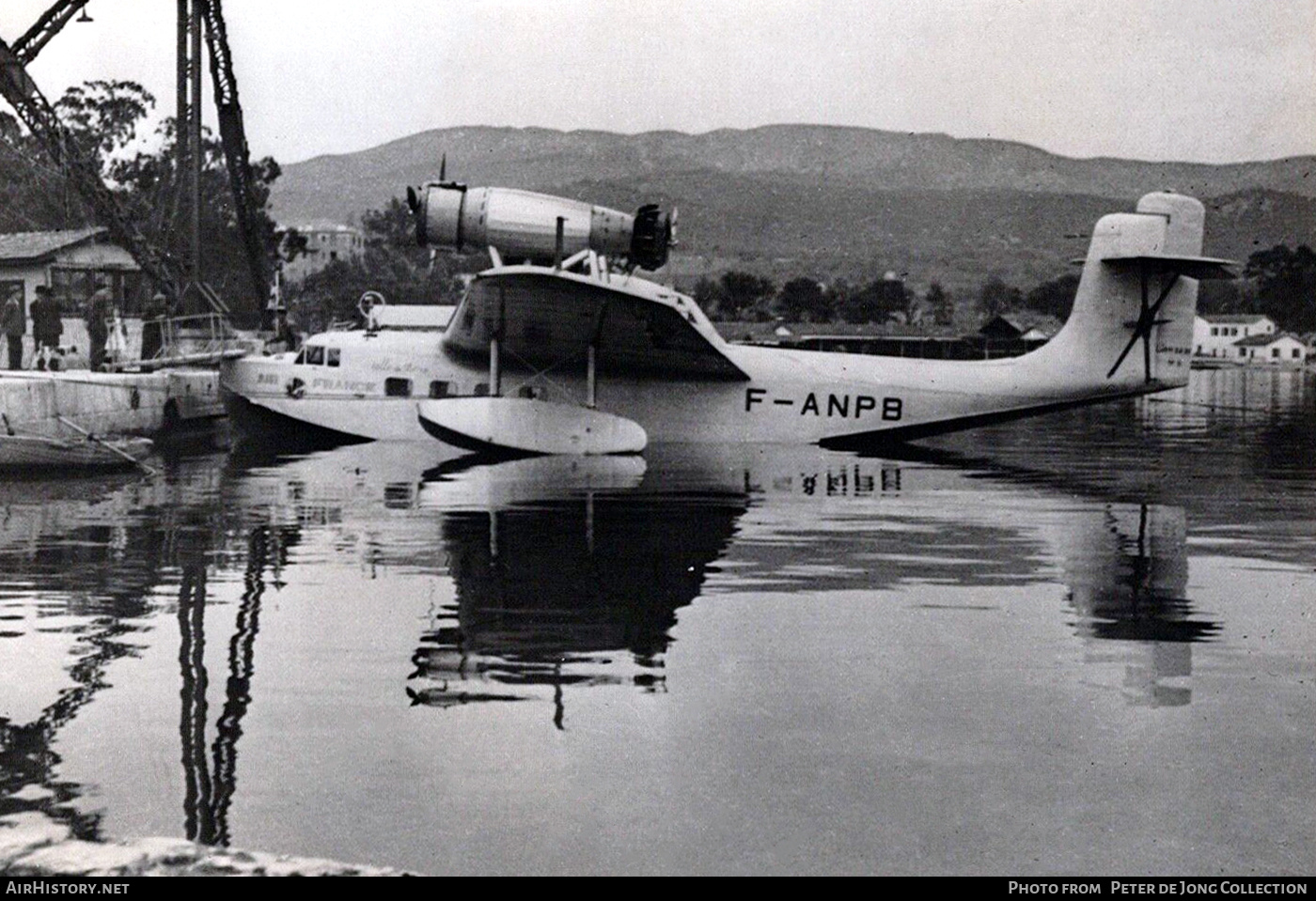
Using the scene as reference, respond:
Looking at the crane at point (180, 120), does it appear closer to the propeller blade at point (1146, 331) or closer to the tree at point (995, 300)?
the propeller blade at point (1146, 331)

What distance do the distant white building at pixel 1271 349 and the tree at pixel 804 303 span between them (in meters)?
40.6

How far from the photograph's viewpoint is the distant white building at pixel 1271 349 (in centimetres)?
13512

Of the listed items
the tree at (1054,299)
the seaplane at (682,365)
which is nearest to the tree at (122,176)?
the seaplane at (682,365)

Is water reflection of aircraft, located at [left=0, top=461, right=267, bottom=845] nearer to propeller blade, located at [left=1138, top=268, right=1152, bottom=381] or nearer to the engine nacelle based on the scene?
the engine nacelle

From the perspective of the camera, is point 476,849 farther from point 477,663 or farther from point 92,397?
point 92,397

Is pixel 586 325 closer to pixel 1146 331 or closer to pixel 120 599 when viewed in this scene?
pixel 1146 331

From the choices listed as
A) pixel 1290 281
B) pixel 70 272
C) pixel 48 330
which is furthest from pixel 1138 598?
pixel 1290 281

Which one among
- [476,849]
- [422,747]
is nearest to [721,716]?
[422,747]

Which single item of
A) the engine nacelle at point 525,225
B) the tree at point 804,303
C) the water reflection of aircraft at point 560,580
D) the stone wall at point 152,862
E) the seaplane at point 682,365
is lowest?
the water reflection of aircraft at point 560,580

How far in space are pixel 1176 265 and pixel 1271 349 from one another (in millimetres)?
125465

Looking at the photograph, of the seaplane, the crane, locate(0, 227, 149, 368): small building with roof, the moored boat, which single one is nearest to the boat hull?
the seaplane

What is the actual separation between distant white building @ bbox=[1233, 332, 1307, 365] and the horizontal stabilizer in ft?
403

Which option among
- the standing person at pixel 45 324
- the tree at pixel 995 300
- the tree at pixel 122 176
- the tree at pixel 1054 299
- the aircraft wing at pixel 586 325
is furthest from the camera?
the tree at pixel 995 300

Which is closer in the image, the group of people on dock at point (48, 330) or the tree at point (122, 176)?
the group of people on dock at point (48, 330)
